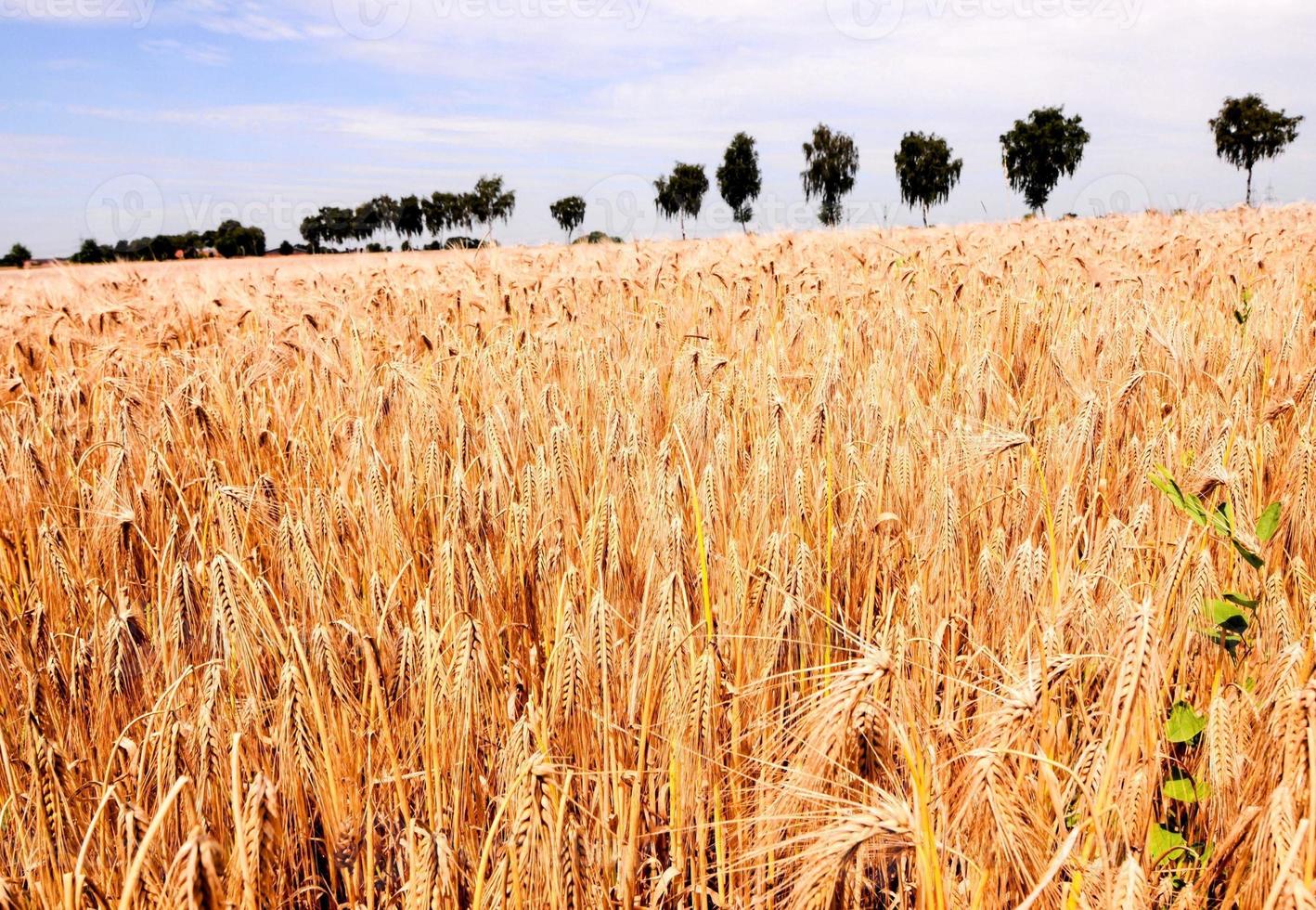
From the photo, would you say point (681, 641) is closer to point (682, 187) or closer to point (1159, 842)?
point (1159, 842)

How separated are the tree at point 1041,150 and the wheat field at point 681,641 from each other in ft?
227

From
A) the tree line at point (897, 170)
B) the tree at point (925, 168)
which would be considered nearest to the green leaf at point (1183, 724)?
the tree line at point (897, 170)

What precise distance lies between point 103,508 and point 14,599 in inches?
15.9

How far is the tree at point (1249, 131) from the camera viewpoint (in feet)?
177

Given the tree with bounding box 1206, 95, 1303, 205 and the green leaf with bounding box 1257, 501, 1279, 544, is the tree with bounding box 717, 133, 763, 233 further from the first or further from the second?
the green leaf with bounding box 1257, 501, 1279, 544

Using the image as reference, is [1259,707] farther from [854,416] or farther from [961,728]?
[854,416]

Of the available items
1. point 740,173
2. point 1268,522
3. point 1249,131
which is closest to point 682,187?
point 740,173

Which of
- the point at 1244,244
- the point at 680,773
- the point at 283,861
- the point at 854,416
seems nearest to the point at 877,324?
the point at 854,416

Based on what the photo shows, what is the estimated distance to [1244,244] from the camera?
6.75 m

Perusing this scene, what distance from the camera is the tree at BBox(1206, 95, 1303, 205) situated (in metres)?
53.9

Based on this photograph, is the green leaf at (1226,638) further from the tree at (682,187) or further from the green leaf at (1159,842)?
the tree at (682,187)

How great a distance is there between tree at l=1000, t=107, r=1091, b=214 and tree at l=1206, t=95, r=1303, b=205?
931cm

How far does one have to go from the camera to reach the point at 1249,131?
5472cm

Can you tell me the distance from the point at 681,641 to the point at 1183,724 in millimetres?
798
